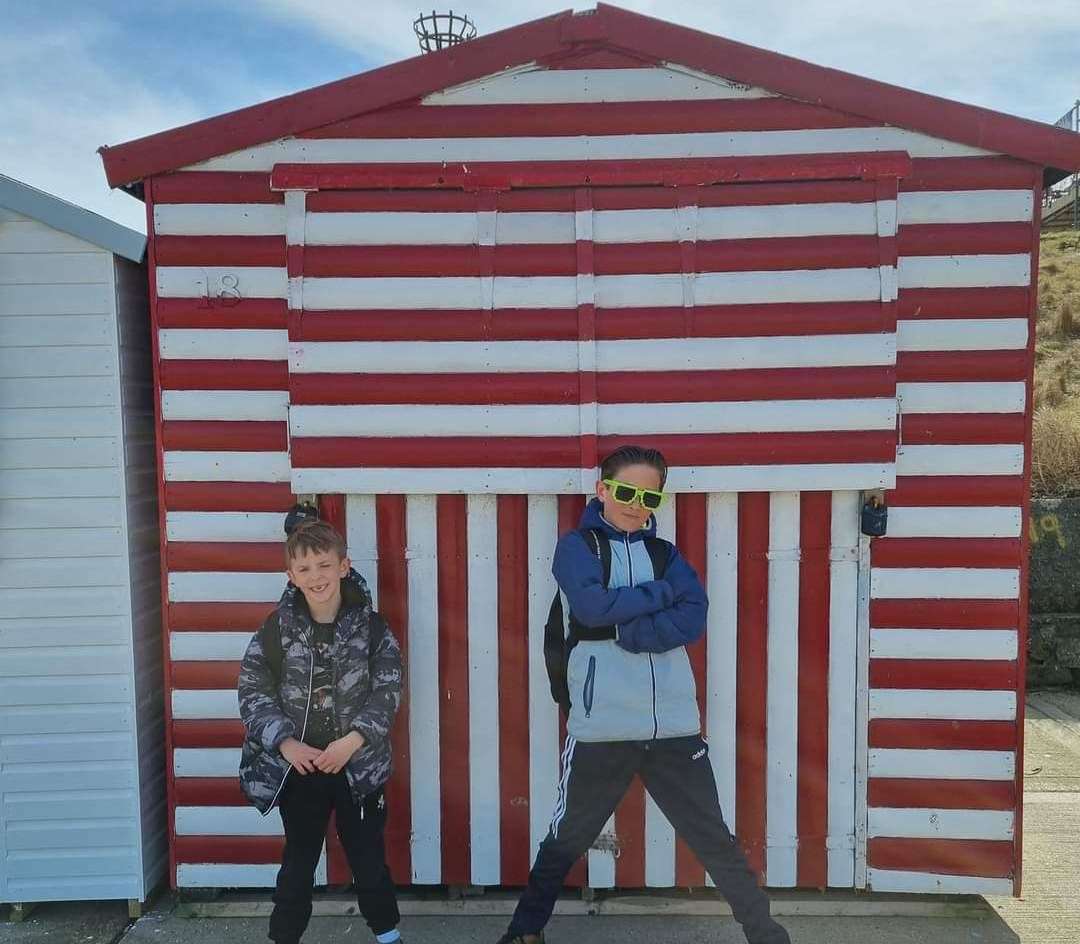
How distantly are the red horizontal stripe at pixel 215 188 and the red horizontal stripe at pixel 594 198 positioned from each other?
0.76 ft

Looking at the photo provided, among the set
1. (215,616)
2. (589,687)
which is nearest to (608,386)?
(589,687)

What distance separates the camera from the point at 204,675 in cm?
377

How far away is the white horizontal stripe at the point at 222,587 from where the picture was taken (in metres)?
3.75

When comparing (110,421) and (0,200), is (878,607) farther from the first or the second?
(0,200)

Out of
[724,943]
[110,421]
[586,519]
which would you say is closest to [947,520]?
[586,519]

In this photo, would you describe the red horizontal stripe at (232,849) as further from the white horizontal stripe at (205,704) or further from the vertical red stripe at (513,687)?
the vertical red stripe at (513,687)

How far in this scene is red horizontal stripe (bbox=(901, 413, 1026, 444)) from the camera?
3.61 m

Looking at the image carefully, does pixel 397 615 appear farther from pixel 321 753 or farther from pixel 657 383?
pixel 657 383

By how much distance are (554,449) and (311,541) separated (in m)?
1.06

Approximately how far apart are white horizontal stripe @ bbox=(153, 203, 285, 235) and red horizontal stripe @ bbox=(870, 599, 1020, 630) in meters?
2.99

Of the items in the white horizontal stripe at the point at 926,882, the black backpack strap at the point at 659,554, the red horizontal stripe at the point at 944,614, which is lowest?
the white horizontal stripe at the point at 926,882

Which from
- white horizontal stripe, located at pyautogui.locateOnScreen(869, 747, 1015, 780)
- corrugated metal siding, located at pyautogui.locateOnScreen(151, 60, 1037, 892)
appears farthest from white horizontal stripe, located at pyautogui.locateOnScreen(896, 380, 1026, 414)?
white horizontal stripe, located at pyautogui.locateOnScreen(869, 747, 1015, 780)

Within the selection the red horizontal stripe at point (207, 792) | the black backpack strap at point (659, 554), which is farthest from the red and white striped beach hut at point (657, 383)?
the black backpack strap at point (659, 554)

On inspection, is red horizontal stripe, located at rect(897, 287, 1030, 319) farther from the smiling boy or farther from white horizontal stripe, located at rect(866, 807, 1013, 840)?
the smiling boy
